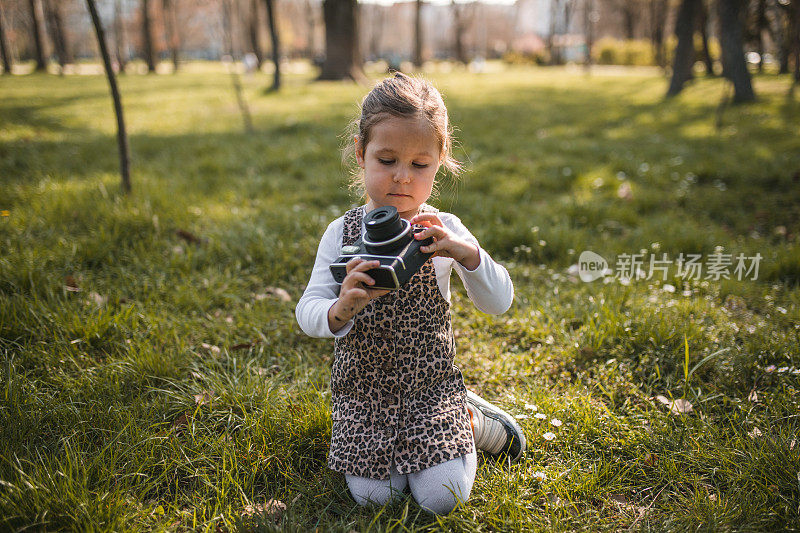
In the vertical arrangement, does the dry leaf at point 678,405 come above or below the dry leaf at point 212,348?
below

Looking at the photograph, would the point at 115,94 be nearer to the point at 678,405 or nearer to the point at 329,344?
the point at 329,344

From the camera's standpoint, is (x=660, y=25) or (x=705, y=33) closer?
(x=705, y=33)

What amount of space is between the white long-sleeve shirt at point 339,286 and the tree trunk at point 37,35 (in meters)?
29.5

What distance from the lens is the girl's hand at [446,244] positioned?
5.75ft

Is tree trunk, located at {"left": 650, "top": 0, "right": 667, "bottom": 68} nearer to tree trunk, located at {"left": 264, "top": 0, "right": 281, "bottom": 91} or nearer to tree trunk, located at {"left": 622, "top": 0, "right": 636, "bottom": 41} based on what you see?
tree trunk, located at {"left": 622, "top": 0, "right": 636, "bottom": 41}

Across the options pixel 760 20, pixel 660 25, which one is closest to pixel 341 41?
pixel 760 20

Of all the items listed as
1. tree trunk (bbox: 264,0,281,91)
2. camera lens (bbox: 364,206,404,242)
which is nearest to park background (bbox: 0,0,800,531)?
camera lens (bbox: 364,206,404,242)

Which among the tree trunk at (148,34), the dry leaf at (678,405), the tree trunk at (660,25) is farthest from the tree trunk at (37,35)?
the dry leaf at (678,405)

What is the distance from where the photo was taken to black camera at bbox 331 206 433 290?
162 cm

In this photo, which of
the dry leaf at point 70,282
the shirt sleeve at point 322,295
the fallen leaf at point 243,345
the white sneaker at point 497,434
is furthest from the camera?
the dry leaf at point 70,282

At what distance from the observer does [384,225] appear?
161cm

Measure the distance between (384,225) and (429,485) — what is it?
3.25ft

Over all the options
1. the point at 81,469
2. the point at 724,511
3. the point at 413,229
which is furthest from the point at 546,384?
the point at 81,469

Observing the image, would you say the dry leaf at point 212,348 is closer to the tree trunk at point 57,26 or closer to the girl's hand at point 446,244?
the girl's hand at point 446,244
